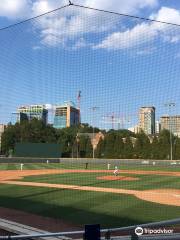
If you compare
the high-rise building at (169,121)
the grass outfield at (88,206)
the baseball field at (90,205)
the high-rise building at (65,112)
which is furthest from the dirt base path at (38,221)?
the high-rise building at (169,121)

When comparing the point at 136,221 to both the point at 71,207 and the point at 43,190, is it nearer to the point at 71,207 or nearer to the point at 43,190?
the point at 71,207

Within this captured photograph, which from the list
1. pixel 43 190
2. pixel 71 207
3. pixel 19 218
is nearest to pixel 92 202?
pixel 71 207

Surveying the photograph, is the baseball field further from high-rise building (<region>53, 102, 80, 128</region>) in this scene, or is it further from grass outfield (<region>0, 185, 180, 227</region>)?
high-rise building (<region>53, 102, 80, 128</region>)

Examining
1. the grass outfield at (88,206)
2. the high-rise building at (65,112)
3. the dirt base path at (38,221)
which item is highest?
the high-rise building at (65,112)

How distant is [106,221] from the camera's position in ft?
35.6

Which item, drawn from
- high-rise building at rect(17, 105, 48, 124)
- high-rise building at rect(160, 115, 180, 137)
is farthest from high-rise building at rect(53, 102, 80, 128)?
high-rise building at rect(160, 115, 180, 137)

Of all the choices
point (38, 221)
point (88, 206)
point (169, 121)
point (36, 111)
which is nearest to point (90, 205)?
point (88, 206)

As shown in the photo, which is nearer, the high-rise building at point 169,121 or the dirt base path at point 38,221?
the dirt base path at point 38,221

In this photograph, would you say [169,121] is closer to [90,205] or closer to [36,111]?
[90,205]

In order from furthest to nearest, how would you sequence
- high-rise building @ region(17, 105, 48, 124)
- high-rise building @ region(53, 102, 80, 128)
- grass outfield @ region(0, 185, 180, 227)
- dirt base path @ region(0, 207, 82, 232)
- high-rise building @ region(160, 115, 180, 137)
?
high-rise building @ region(160, 115, 180, 137) < high-rise building @ region(17, 105, 48, 124) < high-rise building @ region(53, 102, 80, 128) < grass outfield @ region(0, 185, 180, 227) < dirt base path @ region(0, 207, 82, 232)

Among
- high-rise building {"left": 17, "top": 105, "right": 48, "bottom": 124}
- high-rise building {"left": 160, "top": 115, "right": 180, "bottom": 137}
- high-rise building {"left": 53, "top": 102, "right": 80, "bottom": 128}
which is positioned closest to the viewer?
high-rise building {"left": 53, "top": 102, "right": 80, "bottom": 128}

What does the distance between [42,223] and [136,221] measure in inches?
86.0

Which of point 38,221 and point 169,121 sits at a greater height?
point 169,121

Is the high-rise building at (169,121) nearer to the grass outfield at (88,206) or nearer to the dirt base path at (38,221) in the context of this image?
the grass outfield at (88,206)
